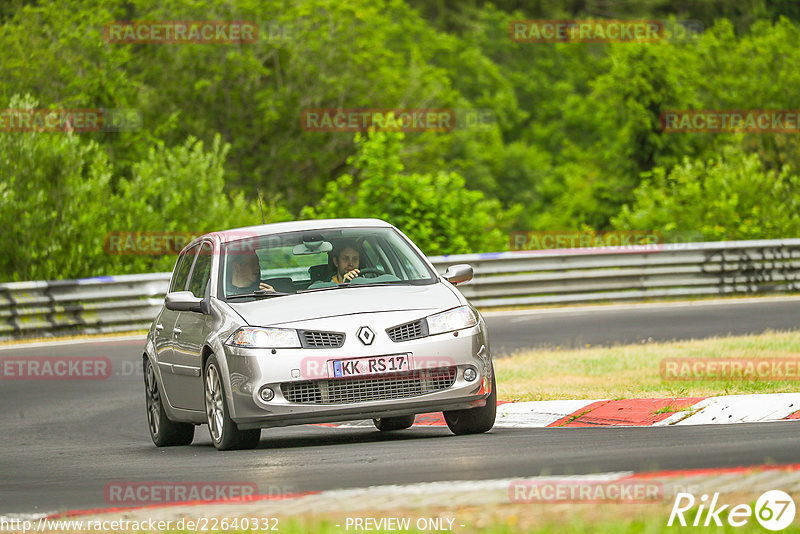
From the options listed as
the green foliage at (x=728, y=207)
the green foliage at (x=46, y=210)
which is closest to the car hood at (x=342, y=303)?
the green foliage at (x=46, y=210)

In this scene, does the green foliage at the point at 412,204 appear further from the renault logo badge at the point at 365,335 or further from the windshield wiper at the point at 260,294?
the renault logo badge at the point at 365,335

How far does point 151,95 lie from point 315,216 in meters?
24.4

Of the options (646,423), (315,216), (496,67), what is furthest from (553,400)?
(496,67)

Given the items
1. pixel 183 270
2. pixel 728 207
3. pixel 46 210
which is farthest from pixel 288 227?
pixel 728 207

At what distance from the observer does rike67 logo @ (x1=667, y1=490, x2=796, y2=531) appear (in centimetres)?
550

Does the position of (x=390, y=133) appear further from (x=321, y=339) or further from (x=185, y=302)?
(x=321, y=339)

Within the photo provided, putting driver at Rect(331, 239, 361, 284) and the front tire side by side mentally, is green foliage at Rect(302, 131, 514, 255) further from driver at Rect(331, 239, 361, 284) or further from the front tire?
the front tire

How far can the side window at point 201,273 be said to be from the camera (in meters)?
10.6

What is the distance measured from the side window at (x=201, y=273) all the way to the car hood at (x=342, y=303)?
29.3 inches

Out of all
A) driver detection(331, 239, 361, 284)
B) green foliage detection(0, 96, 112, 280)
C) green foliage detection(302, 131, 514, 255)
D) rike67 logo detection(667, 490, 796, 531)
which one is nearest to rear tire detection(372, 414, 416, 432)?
driver detection(331, 239, 361, 284)

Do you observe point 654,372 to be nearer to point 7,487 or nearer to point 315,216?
point 7,487

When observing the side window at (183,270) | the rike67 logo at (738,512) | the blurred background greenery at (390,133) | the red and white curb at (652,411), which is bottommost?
the blurred background greenery at (390,133)

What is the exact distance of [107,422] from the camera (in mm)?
13234

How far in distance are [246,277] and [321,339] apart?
1.14 metres
